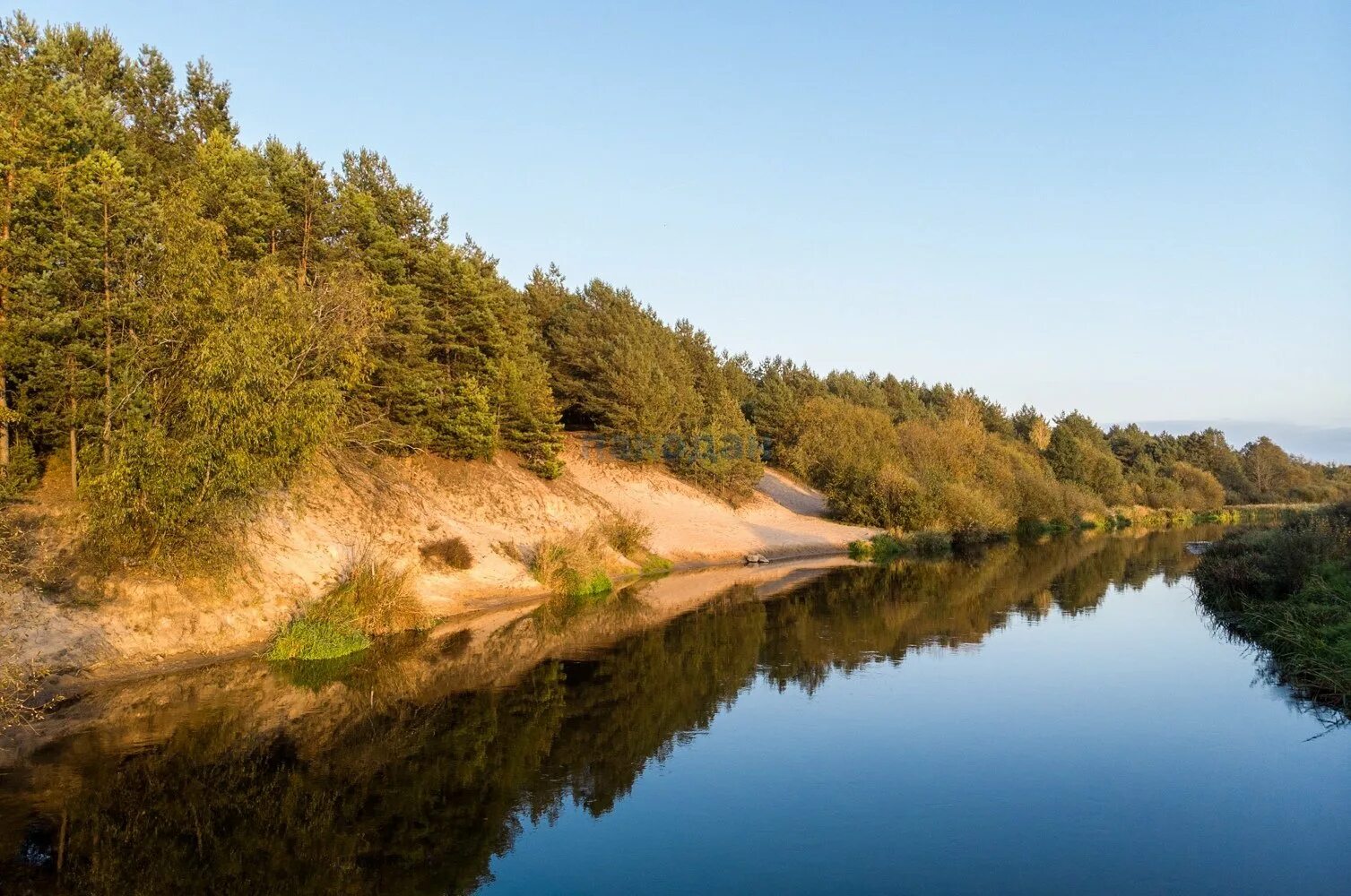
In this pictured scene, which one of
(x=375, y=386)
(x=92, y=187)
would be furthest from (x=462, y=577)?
(x=92, y=187)

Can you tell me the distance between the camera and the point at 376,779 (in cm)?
1238

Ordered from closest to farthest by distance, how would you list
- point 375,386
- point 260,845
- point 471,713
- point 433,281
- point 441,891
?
point 441,891
point 260,845
point 471,713
point 375,386
point 433,281

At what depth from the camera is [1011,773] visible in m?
12.9

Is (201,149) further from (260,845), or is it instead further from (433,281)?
(260,845)

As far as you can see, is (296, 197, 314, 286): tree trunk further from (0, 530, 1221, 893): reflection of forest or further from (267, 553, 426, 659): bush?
(0, 530, 1221, 893): reflection of forest

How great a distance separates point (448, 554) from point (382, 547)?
241 cm

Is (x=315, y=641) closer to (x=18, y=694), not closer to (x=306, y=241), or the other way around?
(x=18, y=694)

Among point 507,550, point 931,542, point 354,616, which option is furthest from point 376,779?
point 931,542

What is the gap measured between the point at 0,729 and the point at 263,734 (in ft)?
12.8

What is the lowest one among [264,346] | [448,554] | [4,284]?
[448,554]

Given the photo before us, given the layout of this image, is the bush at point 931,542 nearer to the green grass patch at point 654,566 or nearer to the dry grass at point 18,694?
the green grass patch at point 654,566

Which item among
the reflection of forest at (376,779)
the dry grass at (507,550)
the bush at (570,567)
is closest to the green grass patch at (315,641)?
the reflection of forest at (376,779)

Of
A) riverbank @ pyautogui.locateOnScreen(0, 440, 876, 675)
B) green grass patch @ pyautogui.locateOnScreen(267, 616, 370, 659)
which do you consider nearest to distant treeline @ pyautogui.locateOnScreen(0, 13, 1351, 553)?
riverbank @ pyautogui.locateOnScreen(0, 440, 876, 675)

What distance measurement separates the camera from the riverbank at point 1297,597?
1716cm
